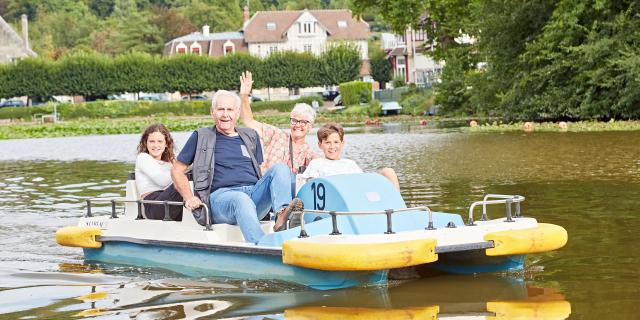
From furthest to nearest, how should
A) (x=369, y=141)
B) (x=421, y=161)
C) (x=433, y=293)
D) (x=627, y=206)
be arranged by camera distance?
(x=369, y=141)
(x=421, y=161)
(x=627, y=206)
(x=433, y=293)

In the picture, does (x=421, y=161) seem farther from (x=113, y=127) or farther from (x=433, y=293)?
(x=113, y=127)

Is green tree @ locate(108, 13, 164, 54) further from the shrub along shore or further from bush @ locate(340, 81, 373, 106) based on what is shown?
bush @ locate(340, 81, 373, 106)

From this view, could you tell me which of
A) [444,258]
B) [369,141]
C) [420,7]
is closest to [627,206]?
[444,258]

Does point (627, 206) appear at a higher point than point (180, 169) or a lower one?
lower

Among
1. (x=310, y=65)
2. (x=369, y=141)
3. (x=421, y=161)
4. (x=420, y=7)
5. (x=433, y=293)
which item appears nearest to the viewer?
(x=433, y=293)

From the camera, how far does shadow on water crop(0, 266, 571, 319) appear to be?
8.97 meters

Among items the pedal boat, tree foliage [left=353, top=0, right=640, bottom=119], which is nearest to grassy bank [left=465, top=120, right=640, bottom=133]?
tree foliage [left=353, top=0, right=640, bottom=119]

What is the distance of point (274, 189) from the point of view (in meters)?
10.5

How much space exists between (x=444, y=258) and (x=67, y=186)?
13.6 m

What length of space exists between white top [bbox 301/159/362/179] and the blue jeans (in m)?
0.41

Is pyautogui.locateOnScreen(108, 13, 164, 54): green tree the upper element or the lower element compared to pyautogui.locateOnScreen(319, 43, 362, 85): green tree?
upper

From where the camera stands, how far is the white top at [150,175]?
39.0 ft

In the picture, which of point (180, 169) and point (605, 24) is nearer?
point (180, 169)

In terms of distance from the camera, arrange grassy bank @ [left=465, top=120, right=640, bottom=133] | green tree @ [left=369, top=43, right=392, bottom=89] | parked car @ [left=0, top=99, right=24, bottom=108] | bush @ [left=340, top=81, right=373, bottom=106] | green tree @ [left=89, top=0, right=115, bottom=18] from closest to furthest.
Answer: grassy bank @ [left=465, top=120, right=640, bottom=133] < bush @ [left=340, top=81, right=373, bottom=106] < parked car @ [left=0, top=99, right=24, bottom=108] < green tree @ [left=369, top=43, right=392, bottom=89] < green tree @ [left=89, top=0, right=115, bottom=18]
